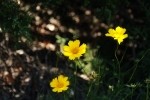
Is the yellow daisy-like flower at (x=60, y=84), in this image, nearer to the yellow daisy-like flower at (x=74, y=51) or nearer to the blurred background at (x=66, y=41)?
the yellow daisy-like flower at (x=74, y=51)

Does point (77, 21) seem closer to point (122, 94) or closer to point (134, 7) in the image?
point (134, 7)

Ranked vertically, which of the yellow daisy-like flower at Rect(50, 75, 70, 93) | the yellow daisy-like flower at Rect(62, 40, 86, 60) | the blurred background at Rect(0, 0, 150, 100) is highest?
the blurred background at Rect(0, 0, 150, 100)

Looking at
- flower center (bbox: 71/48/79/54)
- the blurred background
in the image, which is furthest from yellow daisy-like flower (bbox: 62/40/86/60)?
the blurred background

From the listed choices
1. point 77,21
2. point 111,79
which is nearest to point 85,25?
point 77,21

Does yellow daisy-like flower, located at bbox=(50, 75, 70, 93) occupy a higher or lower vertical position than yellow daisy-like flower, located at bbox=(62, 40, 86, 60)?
lower

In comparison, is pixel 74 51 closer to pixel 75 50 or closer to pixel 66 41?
pixel 75 50

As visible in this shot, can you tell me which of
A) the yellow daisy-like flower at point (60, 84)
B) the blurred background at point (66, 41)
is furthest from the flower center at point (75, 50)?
the blurred background at point (66, 41)

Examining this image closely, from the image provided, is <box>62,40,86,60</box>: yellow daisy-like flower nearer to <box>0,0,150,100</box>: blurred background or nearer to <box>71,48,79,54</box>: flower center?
<box>71,48,79,54</box>: flower center

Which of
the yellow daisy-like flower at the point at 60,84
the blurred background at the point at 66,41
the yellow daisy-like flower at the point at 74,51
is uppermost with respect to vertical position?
the blurred background at the point at 66,41

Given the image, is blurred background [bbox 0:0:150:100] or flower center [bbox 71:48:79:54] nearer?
flower center [bbox 71:48:79:54]
